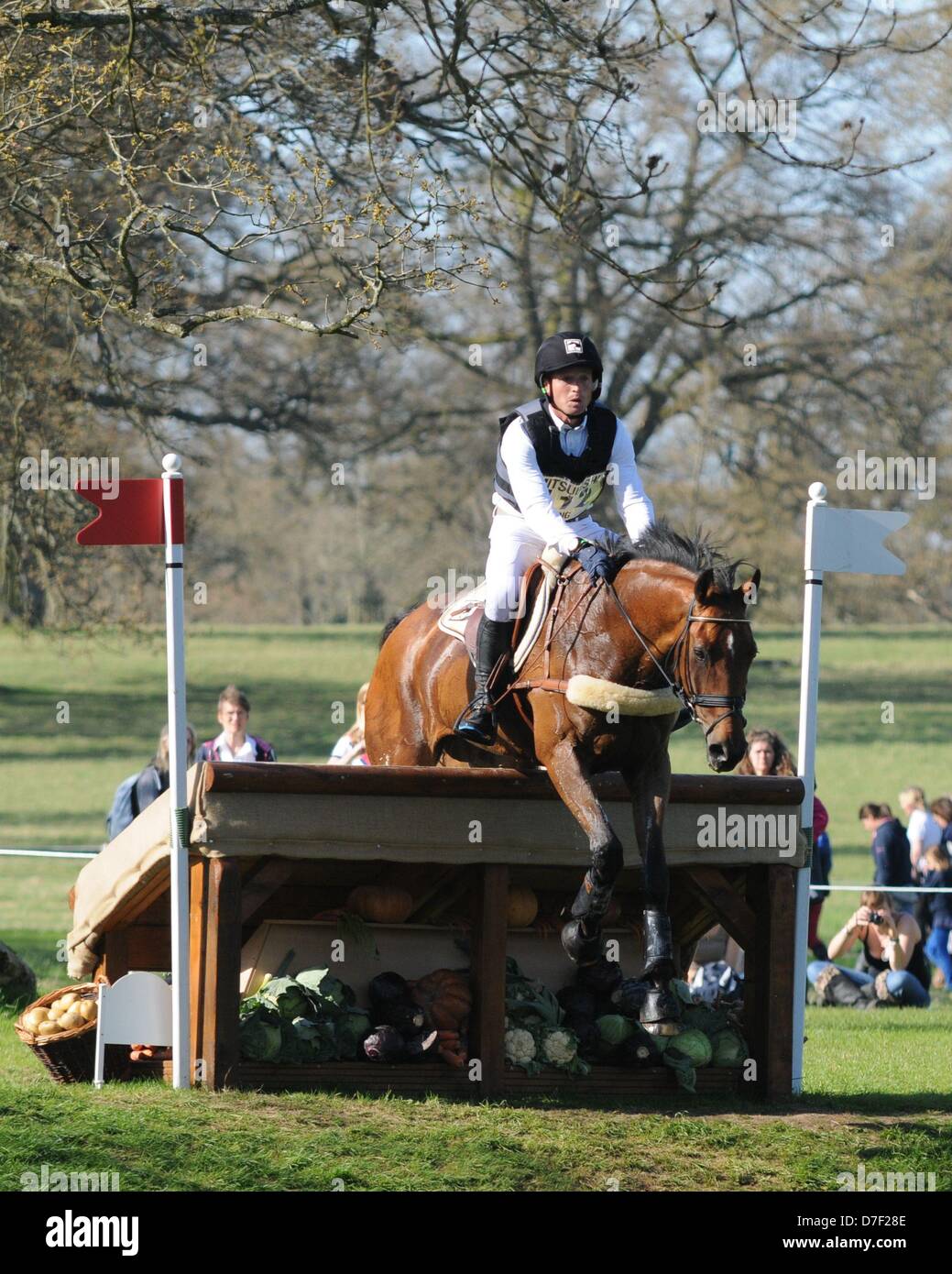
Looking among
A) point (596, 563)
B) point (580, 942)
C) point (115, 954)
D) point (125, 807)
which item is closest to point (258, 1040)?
point (115, 954)

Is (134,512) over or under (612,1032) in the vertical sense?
over

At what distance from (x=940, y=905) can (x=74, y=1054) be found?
7.77m

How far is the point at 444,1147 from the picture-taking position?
620 cm

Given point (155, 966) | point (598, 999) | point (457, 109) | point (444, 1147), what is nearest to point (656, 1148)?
point (444, 1147)

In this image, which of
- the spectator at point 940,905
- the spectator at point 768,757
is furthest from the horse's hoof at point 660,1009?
the spectator at point 940,905

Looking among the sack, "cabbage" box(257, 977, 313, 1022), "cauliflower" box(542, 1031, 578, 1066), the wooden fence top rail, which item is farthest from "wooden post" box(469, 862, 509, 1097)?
the sack

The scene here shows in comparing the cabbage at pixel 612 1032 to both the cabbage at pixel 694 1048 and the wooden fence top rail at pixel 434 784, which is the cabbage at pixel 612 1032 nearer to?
the cabbage at pixel 694 1048

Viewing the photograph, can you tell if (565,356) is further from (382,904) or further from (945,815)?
(945,815)

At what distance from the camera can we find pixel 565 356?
7199 millimetres

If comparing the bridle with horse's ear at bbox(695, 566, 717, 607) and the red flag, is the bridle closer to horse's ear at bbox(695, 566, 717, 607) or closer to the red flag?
horse's ear at bbox(695, 566, 717, 607)

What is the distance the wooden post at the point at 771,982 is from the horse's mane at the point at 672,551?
1.58 meters

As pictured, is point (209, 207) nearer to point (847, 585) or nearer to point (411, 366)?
point (411, 366)

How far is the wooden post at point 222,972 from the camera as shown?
6871mm

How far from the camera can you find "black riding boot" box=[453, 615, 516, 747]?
288 inches
